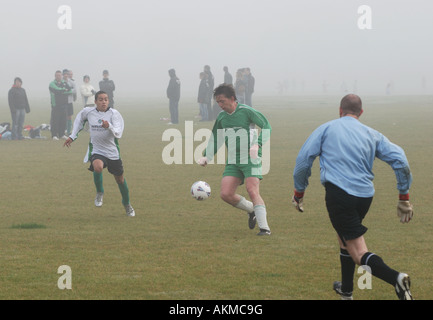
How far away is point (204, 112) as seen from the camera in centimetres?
3619

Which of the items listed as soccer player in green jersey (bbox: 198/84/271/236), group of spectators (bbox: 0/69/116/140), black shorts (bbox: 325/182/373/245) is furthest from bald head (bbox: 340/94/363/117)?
group of spectators (bbox: 0/69/116/140)

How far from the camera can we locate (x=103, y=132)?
11883 millimetres

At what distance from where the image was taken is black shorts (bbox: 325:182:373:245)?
659 cm

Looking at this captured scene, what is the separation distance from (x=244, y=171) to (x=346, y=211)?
3.64 meters

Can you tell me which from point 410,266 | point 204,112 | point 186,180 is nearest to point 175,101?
point 204,112

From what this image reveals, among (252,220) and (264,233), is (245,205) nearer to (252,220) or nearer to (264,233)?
(252,220)

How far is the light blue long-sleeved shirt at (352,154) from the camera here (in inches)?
262

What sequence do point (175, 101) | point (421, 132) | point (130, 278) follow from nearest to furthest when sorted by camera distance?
point (130, 278), point (421, 132), point (175, 101)

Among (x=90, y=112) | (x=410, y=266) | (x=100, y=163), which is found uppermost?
(x=90, y=112)

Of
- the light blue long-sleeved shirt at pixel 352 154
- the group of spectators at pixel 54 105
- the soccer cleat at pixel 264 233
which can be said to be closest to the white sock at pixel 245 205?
the soccer cleat at pixel 264 233

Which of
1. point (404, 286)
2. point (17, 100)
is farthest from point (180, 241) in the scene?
point (17, 100)

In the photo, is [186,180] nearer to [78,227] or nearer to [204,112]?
[78,227]

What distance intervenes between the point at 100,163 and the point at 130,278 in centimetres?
430

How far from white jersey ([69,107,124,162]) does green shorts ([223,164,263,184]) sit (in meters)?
2.37
